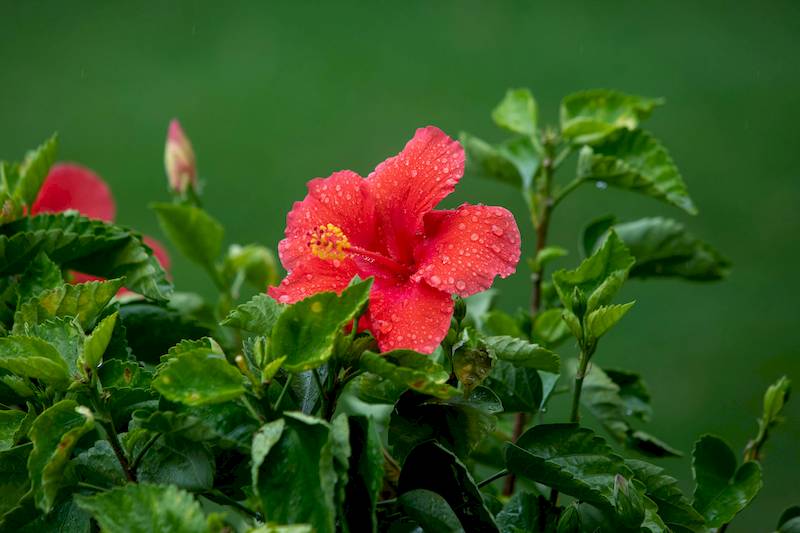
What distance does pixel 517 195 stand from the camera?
308cm

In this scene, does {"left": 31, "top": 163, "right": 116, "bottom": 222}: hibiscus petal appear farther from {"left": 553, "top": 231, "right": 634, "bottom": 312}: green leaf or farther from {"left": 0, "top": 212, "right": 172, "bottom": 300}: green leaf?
{"left": 553, "top": 231, "right": 634, "bottom": 312}: green leaf

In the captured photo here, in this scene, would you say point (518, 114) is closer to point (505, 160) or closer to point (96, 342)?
point (505, 160)

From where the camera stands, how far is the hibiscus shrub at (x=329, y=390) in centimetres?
55

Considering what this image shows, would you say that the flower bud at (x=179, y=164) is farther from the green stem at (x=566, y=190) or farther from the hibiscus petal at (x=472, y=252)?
the hibiscus petal at (x=472, y=252)

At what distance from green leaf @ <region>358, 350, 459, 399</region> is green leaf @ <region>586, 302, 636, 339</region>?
137 mm

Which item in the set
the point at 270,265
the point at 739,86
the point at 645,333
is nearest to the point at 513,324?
the point at 270,265

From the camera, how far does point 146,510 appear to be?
0.53 m

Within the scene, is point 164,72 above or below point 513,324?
below

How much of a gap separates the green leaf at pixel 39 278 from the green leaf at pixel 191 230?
0.27 metres

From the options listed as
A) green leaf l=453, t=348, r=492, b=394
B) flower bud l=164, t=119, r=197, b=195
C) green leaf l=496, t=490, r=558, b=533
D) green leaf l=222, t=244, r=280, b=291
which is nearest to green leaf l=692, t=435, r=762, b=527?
green leaf l=496, t=490, r=558, b=533

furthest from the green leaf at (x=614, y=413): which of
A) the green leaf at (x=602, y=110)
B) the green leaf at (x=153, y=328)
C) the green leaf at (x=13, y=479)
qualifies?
the green leaf at (x=13, y=479)

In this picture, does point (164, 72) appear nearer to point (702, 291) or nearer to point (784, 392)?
point (702, 291)

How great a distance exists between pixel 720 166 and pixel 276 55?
1.73 metres

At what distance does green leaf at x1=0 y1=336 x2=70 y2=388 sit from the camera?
0.57m
